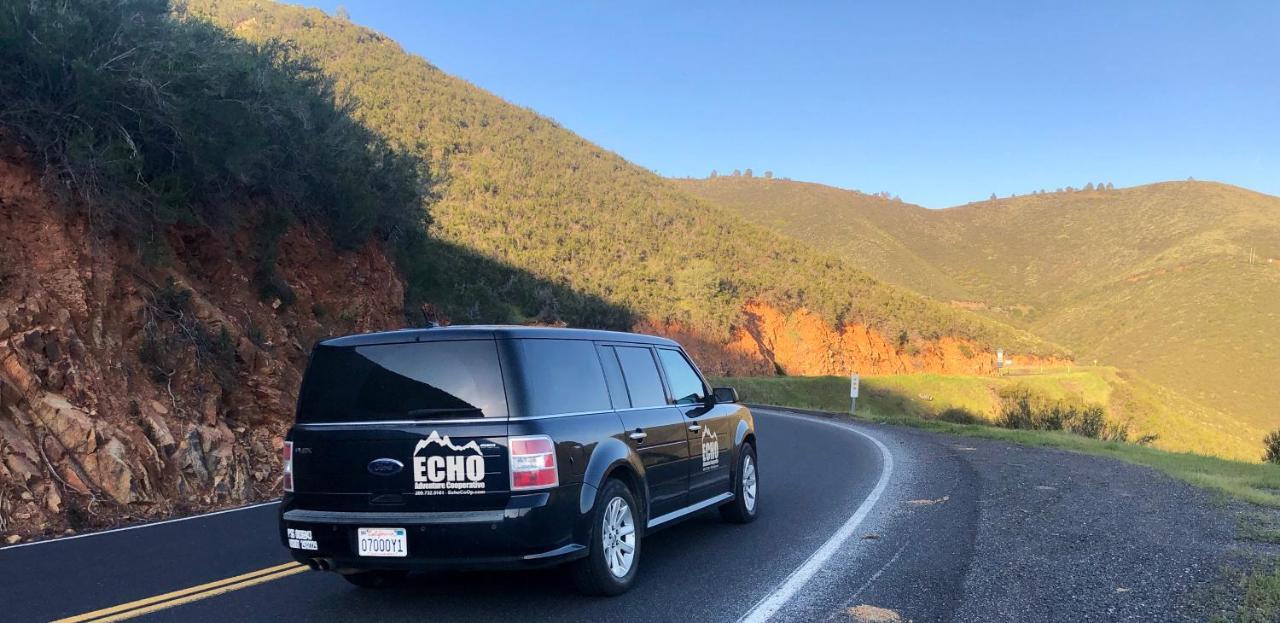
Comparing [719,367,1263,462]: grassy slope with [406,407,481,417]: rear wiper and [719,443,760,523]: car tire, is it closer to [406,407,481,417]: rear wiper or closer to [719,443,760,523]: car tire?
[719,443,760,523]: car tire

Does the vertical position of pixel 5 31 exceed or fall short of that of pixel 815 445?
it exceeds it

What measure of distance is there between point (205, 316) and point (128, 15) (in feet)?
15.3

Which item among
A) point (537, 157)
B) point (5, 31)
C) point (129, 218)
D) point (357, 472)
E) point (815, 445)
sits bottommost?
point (815, 445)

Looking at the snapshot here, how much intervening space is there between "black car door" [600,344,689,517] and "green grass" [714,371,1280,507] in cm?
628

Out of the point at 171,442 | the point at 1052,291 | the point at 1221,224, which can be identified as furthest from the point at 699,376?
the point at 1221,224

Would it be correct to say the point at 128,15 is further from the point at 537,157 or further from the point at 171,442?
the point at 537,157

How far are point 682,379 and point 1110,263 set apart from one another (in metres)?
119

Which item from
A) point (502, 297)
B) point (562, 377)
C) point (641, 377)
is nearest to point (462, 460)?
point (562, 377)

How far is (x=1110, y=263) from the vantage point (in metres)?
110

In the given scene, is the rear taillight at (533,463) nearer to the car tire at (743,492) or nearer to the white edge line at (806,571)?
the white edge line at (806,571)

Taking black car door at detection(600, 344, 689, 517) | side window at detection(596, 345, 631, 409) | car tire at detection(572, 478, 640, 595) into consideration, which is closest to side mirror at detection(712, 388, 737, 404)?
black car door at detection(600, 344, 689, 517)

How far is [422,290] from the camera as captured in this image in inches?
1027

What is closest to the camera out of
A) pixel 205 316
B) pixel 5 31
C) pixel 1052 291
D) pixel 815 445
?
pixel 5 31

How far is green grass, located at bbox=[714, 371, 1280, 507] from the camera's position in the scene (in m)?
10.9
